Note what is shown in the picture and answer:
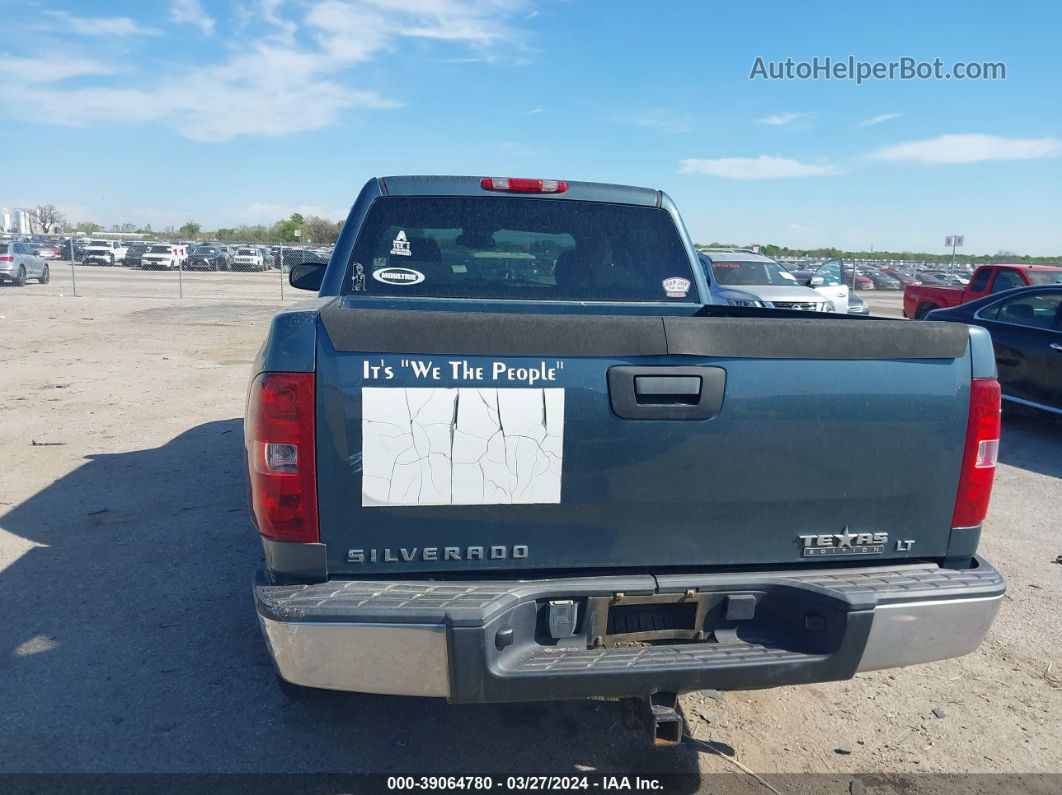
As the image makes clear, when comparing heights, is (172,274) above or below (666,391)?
below

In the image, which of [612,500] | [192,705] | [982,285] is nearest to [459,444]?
[612,500]

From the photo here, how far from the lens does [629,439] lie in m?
2.54

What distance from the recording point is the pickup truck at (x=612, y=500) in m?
2.42

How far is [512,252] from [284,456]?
204cm

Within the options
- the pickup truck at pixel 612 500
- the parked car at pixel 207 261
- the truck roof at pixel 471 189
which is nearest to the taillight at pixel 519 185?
the truck roof at pixel 471 189

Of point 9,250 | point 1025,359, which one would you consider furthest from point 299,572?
point 9,250

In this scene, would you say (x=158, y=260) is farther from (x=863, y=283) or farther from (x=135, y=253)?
(x=863, y=283)

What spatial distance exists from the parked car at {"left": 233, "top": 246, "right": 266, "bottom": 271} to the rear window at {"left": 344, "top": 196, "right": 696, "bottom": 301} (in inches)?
1859

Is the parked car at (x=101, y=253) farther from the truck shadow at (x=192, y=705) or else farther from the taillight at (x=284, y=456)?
the taillight at (x=284, y=456)

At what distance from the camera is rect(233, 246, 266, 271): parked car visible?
48.6 metres

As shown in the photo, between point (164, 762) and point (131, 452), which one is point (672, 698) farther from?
point (131, 452)

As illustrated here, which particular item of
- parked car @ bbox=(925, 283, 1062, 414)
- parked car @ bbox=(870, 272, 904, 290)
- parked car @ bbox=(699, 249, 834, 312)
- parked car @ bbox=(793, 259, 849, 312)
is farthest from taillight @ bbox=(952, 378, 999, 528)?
parked car @ bbox=(870, 272, 904, 290)

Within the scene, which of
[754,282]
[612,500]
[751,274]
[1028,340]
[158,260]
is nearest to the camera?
[612,500]

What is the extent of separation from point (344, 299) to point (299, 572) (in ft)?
4.93
